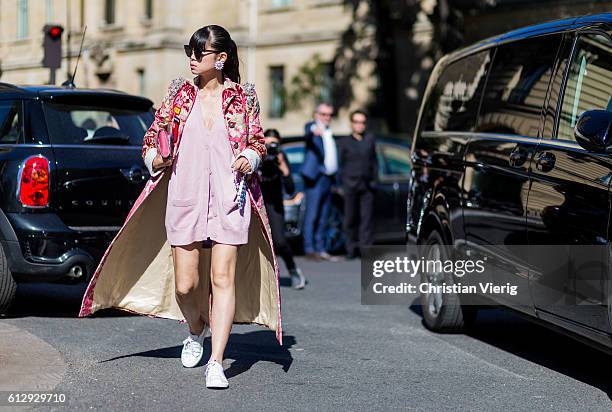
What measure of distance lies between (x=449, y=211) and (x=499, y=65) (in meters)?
1.08

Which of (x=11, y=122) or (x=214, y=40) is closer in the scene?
(x=214, y=40)

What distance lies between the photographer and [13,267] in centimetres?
854

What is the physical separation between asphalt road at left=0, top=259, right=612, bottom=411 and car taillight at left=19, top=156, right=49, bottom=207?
0.88m

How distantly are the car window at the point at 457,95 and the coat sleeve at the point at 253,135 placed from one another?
229cm

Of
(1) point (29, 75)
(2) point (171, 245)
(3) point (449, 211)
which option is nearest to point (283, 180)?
(3) point (449, 211)

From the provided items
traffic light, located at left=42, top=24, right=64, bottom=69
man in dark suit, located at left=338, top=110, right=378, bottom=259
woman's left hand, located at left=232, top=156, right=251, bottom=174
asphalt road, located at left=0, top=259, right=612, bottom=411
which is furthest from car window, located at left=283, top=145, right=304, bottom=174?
woman's left hand, located at left=232, top=156, right=251, bottom=174

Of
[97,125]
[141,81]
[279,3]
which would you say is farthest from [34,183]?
[141,81]

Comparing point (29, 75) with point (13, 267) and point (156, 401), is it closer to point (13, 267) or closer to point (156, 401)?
point (13, 267)

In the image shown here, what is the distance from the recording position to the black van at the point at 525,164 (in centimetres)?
622

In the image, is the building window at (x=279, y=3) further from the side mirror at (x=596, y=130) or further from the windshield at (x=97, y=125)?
the side mirror at (x=596, y=130)

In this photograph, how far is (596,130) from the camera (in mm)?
6047

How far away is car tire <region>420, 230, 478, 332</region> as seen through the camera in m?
8.59

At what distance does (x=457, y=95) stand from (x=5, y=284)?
3.59 meters

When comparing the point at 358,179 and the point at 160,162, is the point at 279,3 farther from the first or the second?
the point at 160,162
